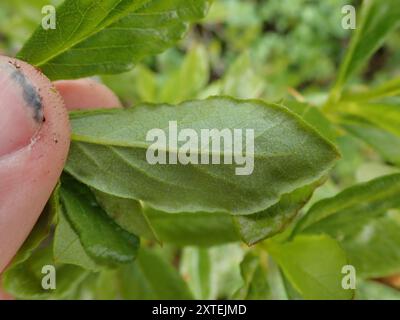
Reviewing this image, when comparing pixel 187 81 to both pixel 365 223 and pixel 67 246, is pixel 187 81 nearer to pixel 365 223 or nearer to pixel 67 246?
pixel 365 223

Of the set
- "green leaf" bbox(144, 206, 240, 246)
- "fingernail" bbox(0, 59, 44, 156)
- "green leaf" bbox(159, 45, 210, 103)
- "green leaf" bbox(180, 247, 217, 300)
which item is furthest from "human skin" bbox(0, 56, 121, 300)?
"green leaf" bbox(159, 45, 210, 103)

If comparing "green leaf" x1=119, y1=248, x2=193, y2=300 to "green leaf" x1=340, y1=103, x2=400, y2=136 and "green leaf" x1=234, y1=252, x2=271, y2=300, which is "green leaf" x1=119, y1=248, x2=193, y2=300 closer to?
"green leaf" x1=234, y1=252, x2=271, y2=300

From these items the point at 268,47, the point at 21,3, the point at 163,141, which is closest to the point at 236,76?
the point at 21,3

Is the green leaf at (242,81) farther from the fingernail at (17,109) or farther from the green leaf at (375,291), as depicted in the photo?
the fingernail at (17,109)

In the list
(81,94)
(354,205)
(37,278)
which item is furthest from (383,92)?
(37,278)

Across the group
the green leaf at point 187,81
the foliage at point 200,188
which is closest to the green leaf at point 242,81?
the green leaf at point 187,81
